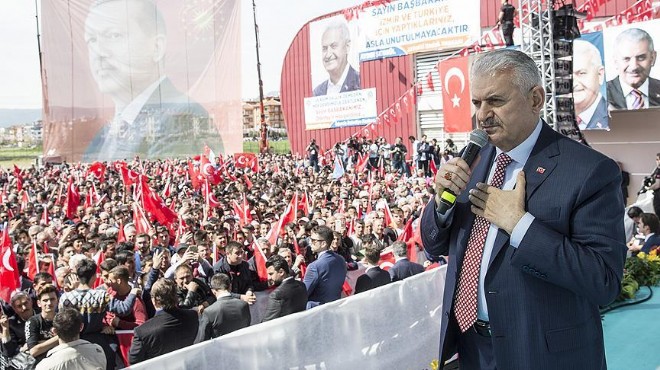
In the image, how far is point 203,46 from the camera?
116 ft

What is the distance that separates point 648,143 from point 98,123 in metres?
28.5

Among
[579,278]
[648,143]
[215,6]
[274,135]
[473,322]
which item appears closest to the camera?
[579,278]

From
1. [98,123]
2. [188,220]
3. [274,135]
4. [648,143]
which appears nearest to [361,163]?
[648,143]

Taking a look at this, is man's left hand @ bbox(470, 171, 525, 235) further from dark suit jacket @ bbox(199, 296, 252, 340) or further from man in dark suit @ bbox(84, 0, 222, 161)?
man in dark suit @ bbox(84, 0, 222, 161)

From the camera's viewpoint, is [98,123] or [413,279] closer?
[413,279]

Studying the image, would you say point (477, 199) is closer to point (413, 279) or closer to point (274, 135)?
point (413, 279)

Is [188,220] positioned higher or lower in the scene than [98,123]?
lower

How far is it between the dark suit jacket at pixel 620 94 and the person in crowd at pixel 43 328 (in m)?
15.7

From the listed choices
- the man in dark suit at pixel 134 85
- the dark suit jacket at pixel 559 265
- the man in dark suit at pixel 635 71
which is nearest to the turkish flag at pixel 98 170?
the man in dark suit at pixel 134 85

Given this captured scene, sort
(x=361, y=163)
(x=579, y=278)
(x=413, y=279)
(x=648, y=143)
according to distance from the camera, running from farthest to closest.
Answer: (x=361, y=163), (x=648, y=143), (x=413, y=279), (x=579, y=278)

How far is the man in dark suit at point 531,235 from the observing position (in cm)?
184

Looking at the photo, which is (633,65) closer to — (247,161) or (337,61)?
(247,161)

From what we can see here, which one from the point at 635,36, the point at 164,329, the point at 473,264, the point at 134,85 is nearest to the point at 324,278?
the point at 164,329

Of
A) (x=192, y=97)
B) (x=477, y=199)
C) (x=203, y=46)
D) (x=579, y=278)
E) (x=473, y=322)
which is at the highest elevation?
(x=203, y=46)
